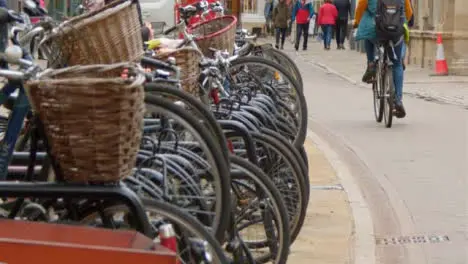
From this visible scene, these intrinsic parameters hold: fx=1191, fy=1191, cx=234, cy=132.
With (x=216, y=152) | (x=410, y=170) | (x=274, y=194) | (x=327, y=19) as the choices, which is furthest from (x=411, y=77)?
(x=216, y=152)

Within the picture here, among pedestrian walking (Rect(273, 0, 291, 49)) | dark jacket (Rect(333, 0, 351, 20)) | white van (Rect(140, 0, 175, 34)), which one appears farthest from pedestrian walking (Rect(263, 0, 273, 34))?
white van (Rect(140, 0, 175, 34))

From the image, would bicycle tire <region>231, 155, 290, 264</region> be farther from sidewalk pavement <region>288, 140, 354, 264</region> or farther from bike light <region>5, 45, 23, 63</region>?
bike light <region>5, 45, 23, 63</region>

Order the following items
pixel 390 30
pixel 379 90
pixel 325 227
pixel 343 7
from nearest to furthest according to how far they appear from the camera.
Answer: pixel 325 227, pixel 390 30, pixel 379 90, pixel 343 7

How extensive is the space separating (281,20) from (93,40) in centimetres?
3176

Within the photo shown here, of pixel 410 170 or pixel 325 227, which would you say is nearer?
pixel 325 227

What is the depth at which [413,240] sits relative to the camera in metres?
7.81

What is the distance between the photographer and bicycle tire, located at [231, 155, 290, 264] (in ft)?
18.1

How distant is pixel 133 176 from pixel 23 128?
1.58 feet

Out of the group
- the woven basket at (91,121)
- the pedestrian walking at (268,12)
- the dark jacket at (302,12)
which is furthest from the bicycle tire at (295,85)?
the pedestrian walking at (268,12)

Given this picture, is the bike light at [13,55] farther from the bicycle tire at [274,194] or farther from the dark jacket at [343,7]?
the dark jacket at [343,7]

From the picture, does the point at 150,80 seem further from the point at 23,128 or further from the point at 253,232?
the point at 253,232

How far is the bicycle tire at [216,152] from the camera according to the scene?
15.8 feet

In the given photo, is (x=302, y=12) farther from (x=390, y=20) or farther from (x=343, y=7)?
(x=390, y=20)

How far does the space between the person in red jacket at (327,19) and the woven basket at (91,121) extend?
105ft
